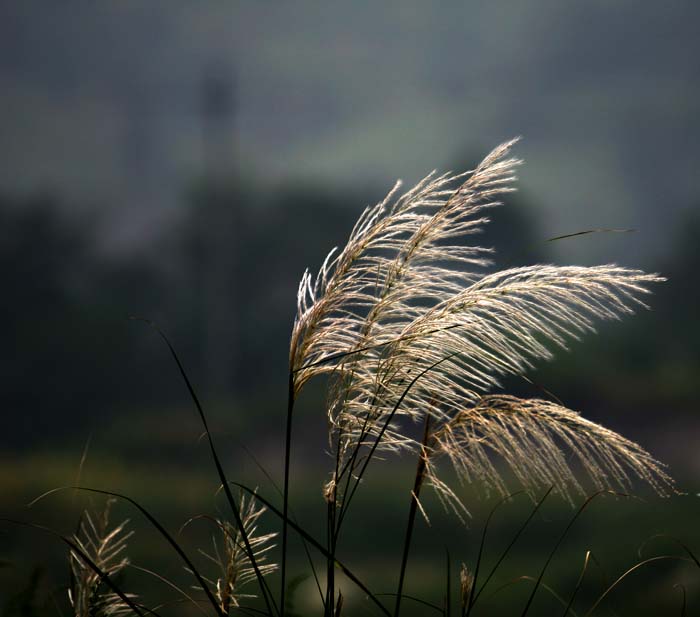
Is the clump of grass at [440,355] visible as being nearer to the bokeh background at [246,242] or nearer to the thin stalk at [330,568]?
the thin stalk at [330,568]

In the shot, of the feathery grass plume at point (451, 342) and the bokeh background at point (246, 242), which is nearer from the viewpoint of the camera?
the feathery grass plume at point (451, 342)

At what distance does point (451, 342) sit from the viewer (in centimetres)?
114

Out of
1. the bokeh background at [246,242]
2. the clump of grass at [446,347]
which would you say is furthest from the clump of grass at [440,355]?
the bokeh background at [246,242]

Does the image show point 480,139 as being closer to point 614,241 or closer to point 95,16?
point 614,241

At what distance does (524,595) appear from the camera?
257cm

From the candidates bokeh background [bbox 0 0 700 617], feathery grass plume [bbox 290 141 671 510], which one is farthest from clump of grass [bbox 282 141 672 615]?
bokeh background [bbox 0 0 700 617]

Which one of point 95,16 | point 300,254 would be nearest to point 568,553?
point 300,254

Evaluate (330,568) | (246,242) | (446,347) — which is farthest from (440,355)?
(246,242)

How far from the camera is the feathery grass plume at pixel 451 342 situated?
1.12 metres

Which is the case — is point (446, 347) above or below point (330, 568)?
above

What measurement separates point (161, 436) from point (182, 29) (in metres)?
1.31

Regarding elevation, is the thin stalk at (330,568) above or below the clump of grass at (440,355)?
below

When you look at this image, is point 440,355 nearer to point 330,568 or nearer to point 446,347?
point 446,347

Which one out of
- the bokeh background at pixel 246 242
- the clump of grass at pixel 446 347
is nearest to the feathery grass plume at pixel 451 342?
the clump of grass at pixel 446 347
